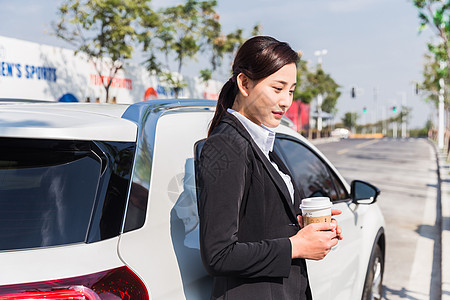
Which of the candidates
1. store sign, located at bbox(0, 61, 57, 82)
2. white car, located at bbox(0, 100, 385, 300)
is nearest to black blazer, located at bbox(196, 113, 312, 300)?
white car, located at bbox(0, 100, 385, 300)

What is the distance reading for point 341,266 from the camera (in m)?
2.98

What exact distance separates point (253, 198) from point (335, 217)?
149 cm

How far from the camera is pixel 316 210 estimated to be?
1.77 meters

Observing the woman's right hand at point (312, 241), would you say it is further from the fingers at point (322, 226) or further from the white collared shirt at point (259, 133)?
the white collared shirt at point (259, 133)

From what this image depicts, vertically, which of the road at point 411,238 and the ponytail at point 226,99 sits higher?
the ponytail at point 226,99

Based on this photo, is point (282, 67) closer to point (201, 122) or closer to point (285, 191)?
point (285, 191)

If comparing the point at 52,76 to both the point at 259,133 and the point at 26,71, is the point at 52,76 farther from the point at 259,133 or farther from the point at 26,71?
the point at 259,133

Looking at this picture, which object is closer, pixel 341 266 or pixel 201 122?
pixel 201 122

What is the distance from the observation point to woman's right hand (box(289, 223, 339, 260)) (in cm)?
172

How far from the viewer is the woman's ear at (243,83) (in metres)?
1.84

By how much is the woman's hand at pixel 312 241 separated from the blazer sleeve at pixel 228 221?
0.05m

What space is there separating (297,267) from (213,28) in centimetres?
2546

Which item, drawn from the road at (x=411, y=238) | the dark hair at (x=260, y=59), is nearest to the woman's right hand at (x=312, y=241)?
the dark hair at (x=260, y=59)

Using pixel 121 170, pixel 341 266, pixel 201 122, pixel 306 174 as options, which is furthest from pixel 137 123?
pixel 306 174
